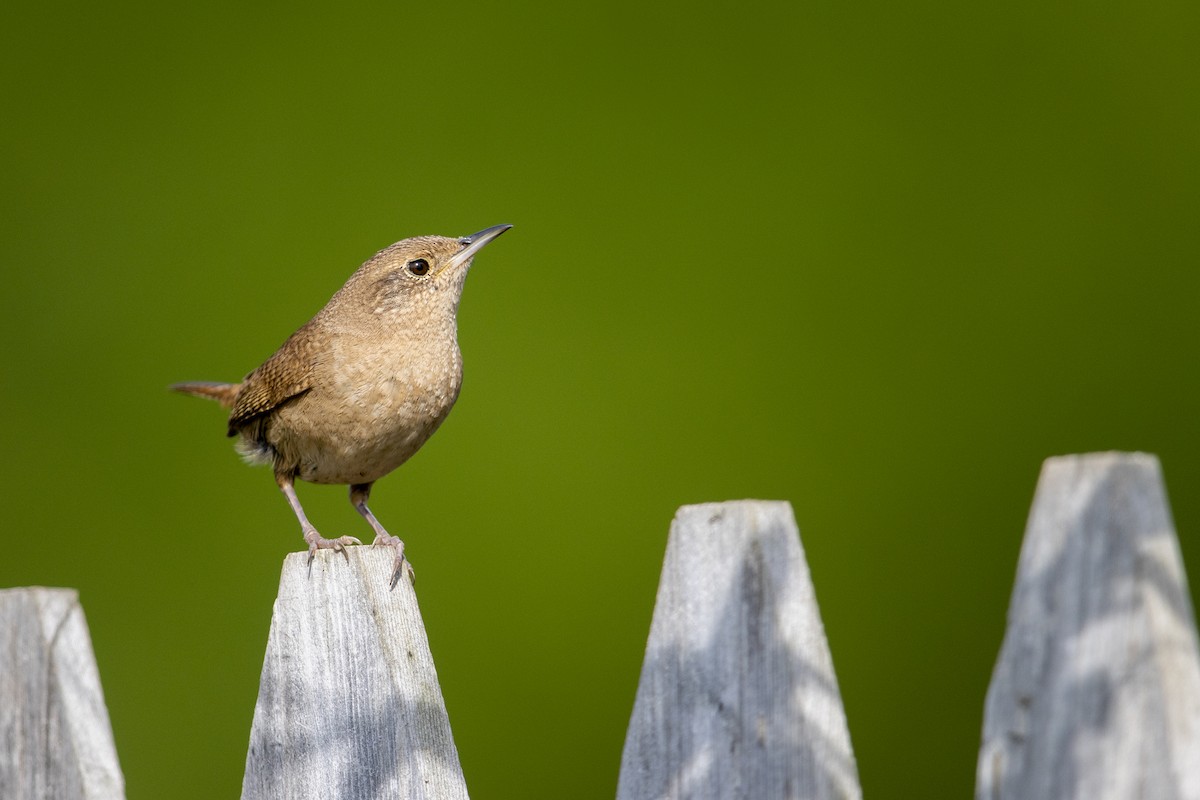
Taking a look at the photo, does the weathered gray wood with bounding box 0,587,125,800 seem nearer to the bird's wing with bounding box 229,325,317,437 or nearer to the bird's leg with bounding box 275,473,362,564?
the bird's leg with bounding box 275,473,362,564

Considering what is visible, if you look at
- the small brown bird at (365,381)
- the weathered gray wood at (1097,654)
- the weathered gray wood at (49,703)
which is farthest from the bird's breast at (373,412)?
the weathered gray wood at (1097,654)

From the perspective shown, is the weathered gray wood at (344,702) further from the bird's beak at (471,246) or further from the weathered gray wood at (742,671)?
the bird's beak at (471,246)

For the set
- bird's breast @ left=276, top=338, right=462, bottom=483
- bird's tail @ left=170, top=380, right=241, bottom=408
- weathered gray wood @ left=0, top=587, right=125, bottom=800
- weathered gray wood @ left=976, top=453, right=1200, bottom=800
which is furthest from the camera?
bird's tail @ left=170, top=380, right=241, bottom=408

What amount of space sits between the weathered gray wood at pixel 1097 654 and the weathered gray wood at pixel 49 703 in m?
1.36

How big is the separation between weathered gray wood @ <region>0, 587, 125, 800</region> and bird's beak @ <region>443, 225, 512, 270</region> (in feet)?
6.35

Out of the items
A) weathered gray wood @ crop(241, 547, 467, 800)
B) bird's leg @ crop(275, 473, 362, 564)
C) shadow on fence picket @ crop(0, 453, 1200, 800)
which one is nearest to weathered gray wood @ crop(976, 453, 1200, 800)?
shadow on fence picket @ crop(0, 453, 1200, 800)

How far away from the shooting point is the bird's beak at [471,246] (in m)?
3.81

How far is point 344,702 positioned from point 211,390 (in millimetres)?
2571

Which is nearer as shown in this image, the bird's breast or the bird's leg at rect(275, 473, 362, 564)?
the bird's leg at rect(275, 473, 362, 564)

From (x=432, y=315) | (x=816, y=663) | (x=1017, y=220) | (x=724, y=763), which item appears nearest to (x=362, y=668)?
(x=724, y=763)

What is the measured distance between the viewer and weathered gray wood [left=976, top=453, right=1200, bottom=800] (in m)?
1.53

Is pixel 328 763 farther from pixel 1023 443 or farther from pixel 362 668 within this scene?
pixel 1023 443

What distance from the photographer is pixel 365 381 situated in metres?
3.34

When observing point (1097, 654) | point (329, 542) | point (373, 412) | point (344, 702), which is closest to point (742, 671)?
point (1097, 654)
